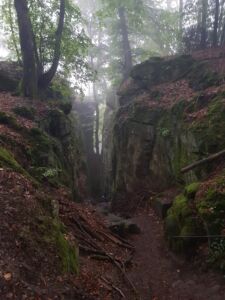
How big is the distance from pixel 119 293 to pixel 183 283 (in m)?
1.96

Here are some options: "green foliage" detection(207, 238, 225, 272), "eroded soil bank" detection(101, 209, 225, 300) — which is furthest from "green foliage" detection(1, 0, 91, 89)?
"green foliage" detection(207, 238, 225, 272)

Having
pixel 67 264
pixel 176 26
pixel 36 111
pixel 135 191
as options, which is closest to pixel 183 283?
pixel 67 264

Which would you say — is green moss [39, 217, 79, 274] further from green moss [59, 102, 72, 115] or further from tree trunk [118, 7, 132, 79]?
tree trunk [118, 7, 132, 79]

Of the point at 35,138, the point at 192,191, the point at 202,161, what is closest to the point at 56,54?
the point at 35,138

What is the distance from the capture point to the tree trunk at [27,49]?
15.2m

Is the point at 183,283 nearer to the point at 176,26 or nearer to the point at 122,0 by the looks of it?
the point at 122,0

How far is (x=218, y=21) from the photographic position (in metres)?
20.6

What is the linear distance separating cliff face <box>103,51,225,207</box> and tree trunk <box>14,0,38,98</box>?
597 cm

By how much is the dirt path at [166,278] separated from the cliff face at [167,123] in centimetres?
331

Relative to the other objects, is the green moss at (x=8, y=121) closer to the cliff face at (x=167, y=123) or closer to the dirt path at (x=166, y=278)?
the dirt path at (x=166, y=278)

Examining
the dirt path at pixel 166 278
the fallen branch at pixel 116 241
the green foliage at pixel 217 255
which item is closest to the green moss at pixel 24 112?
the fallen branch at pixel 116 241

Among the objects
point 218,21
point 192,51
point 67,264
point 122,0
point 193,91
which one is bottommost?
point 67,264

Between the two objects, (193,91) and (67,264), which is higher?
(193,91)

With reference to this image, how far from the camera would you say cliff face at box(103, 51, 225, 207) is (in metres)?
12.7
